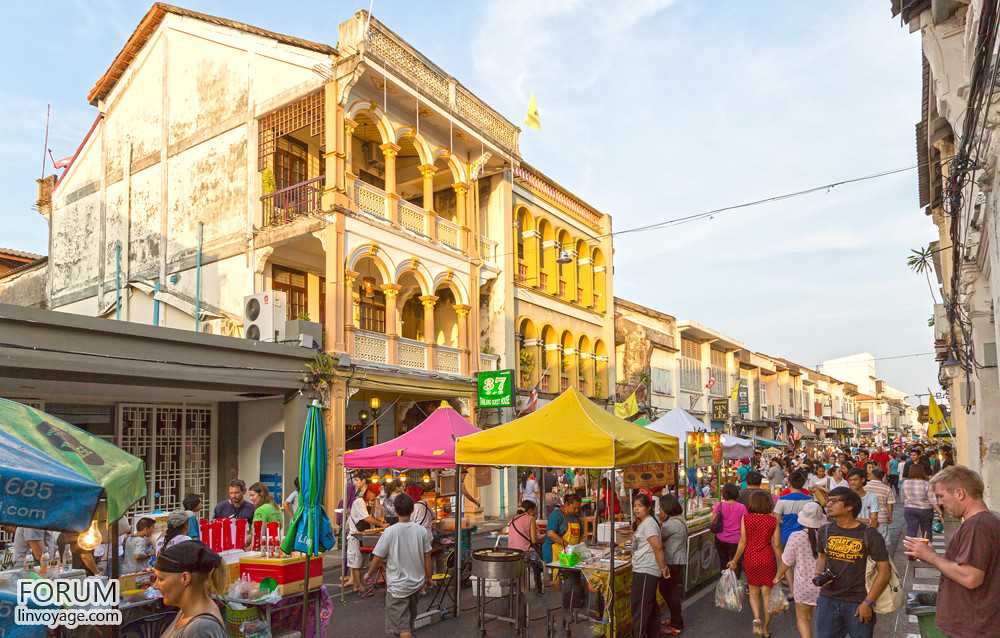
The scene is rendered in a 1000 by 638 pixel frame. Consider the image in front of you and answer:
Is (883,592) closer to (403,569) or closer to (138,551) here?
(403,569)

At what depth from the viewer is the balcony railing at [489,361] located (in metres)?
21.8

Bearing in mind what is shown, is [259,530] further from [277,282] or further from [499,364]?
[499,364]

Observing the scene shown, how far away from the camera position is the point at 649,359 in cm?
3250

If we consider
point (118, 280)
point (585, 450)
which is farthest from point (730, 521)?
point (118, 280)

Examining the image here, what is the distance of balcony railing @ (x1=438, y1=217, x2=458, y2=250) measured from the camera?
2073cm

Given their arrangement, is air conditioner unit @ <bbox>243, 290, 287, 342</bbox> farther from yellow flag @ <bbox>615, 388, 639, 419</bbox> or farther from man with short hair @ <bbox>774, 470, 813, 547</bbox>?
man with short hair @ <bbox>774, 470, 813, 547</bbox>

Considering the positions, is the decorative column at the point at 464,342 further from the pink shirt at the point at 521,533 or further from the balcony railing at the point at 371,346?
the pink shirt at the point at 521,533

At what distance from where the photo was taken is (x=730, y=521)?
10.2 meters

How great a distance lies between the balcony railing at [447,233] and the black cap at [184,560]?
17.5 meters

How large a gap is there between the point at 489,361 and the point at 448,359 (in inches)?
75.4

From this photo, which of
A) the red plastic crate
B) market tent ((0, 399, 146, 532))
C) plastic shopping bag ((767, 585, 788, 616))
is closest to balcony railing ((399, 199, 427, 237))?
the red plastic crate

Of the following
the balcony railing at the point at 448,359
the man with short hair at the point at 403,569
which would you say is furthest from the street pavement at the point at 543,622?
Answer: the balcony railing at the point at 448,359

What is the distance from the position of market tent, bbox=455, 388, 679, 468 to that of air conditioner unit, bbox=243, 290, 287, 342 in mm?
8026

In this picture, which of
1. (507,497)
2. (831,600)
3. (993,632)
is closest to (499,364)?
(507,497)
